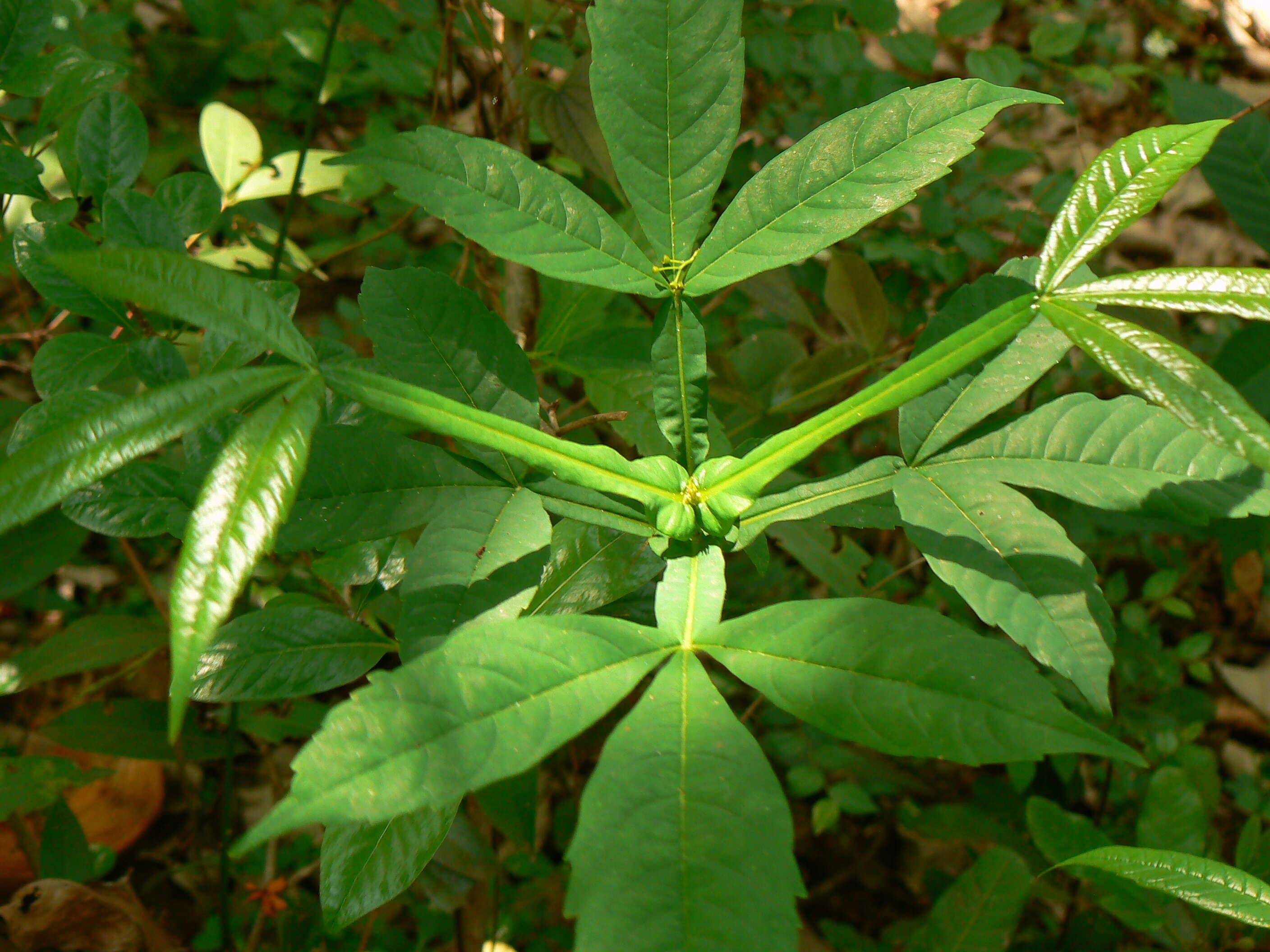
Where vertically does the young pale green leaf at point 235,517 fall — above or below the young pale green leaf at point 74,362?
below

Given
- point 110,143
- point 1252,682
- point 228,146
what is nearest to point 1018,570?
point 110,143

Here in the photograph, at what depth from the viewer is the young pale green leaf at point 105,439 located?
547 mm

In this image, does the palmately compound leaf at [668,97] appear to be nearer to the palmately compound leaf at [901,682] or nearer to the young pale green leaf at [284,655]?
the palmately compound leaf at [901,682]

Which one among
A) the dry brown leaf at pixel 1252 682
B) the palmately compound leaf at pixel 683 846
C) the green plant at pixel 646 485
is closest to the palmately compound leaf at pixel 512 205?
the green plant at pixel 646 485

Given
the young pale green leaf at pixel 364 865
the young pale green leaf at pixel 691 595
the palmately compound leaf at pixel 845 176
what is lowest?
the young pale green leaf at pixel 364 865

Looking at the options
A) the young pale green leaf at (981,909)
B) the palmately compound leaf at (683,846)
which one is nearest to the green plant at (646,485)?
the palmately compound leaf at (683,846)

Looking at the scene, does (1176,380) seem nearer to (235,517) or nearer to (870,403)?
(870,403)

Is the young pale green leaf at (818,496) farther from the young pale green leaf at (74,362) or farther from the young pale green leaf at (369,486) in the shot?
the young pale green leaf at (74,362)

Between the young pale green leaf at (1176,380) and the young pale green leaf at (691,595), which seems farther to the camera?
A: the young pale green leaf at (691,595)

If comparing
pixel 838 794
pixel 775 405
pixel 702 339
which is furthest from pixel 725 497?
pixel 838 794

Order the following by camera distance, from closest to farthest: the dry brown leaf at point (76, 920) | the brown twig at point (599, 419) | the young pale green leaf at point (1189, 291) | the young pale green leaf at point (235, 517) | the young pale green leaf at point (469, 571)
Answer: the young pale green leaf at point (235, 517)
the young pale green leaf at point (1189, 291)
the young pale green leaf at point (469, 571)
the brown twig at point (599, 419)
the dry brown leaf at point (76, 920)

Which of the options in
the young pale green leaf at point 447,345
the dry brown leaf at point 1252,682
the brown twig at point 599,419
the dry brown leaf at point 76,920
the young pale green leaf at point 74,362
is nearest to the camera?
the young pale green leaf at point 447,345

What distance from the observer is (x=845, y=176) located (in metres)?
0.79

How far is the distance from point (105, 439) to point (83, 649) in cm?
100
